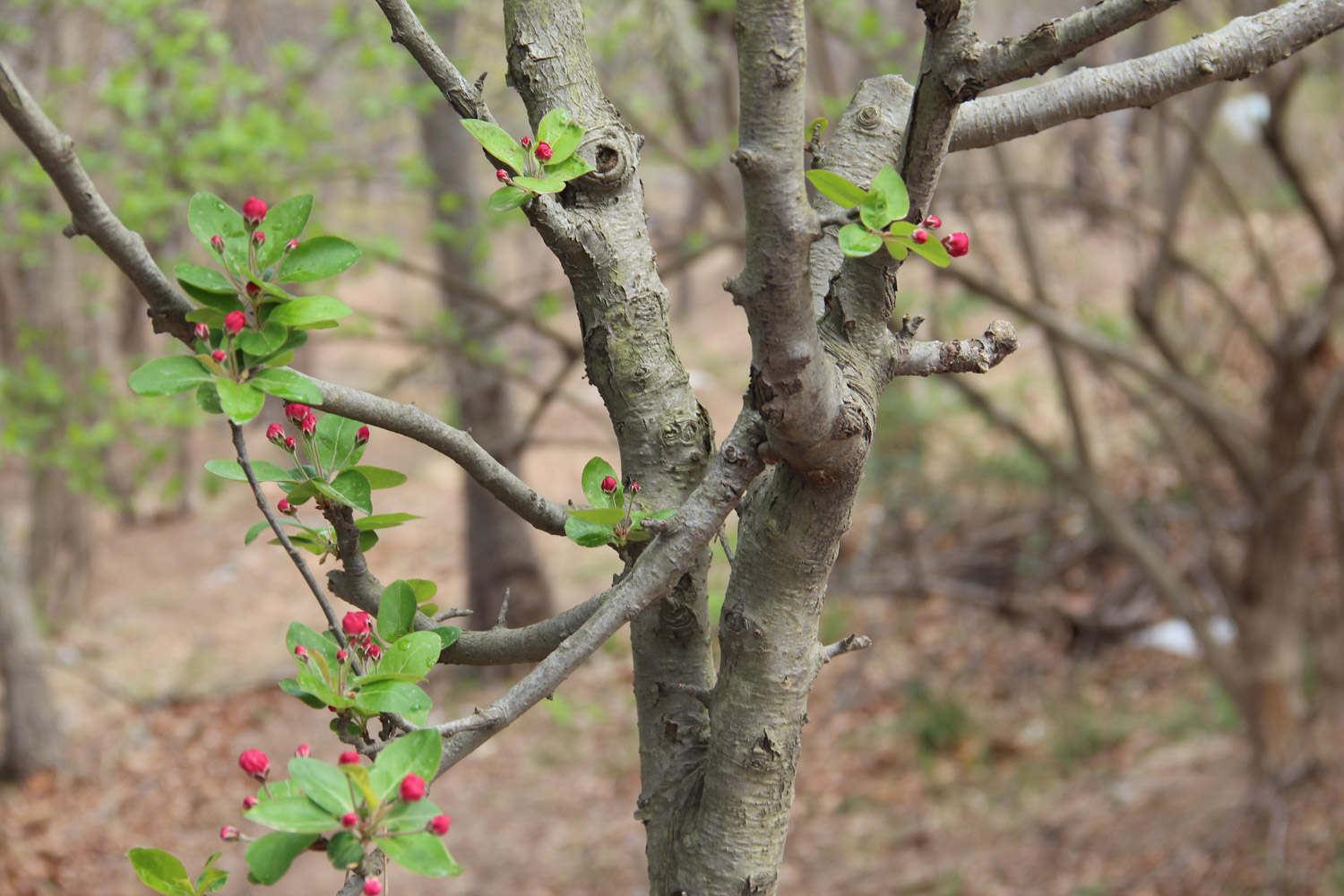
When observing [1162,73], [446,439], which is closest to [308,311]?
[446,439]

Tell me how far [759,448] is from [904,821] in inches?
208

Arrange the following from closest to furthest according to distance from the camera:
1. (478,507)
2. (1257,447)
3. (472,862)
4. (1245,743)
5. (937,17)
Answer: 1. (937,17)
2. (1257,447)
3. (1245,743)
4. (472,862)
5. (478,507)

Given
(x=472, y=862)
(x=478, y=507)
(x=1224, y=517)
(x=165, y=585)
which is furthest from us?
(x=165, y=585)

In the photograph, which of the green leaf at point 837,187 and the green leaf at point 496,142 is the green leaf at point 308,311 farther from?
the green leaf at point 837,187

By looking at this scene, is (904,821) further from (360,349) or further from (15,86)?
(360,349)

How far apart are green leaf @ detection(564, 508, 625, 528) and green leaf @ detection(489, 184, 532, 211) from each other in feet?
1.02

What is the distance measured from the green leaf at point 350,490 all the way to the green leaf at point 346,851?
13.6 inches

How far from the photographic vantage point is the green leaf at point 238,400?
91 cm

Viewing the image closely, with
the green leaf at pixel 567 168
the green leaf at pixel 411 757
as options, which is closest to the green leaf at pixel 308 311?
the green leaf at pixel 567 168

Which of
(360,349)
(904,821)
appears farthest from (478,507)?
(360,349)

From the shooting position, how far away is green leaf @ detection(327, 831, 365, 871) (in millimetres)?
805

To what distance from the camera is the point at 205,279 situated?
0.99m

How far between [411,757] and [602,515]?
1.05ft

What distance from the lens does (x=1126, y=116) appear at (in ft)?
31.9
